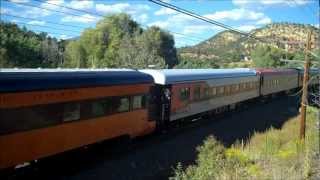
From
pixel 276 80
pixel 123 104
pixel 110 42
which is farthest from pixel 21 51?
pixel 123 104

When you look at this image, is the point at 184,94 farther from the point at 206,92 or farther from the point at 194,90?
the point at 206,92

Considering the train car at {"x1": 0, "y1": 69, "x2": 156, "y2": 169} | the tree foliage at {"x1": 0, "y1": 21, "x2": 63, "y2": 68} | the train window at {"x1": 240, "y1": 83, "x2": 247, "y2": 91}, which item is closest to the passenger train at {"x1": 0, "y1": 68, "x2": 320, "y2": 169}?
the train car at {"x1": 0, "y1": 69, "x2": 156, "y2": 169}

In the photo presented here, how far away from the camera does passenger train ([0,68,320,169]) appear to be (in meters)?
11.9

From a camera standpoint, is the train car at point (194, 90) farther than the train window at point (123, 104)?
Yes

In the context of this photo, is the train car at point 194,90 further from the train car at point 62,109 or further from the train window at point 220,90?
the train car at point 62,109

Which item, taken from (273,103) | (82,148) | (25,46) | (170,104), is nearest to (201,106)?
(170,104)

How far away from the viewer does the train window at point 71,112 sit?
13.8 metres

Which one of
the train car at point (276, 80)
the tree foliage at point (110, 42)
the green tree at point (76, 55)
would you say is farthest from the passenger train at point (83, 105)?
the green tree at point (76, 55)

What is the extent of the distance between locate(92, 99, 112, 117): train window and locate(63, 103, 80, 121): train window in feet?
2.98

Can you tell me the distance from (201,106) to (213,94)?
6.71 feet

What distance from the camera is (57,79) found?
1348 cm

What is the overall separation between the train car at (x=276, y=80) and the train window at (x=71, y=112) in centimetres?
2591

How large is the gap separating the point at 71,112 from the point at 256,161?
250 inches

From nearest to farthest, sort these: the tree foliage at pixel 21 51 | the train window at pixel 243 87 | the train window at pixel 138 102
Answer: the train window at pixel 138 102 < the train window at pixel 243 87 < the tree foliage at pixel 21 51
